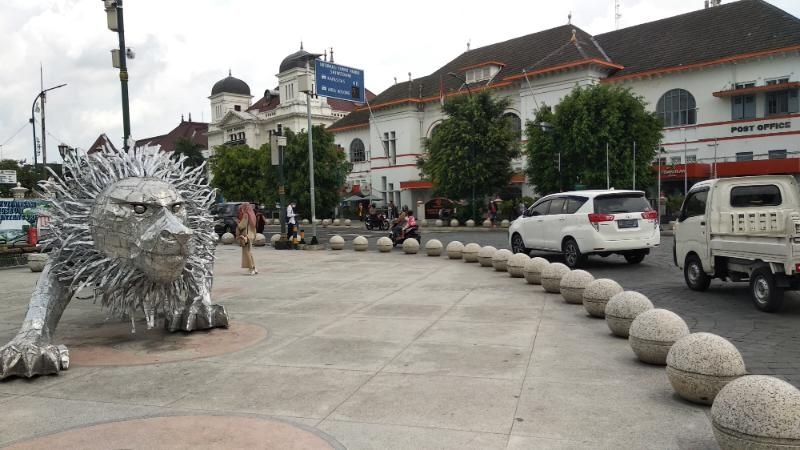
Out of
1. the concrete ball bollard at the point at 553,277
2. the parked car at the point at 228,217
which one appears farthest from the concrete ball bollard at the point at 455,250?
the parked car at the point at 228,217

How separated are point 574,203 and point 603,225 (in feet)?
3.19

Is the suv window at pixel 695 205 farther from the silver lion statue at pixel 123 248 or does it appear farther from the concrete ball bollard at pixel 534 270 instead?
the silver lion statue at pixel 123 248

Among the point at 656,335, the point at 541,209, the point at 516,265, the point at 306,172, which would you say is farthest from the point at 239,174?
the point at 656,335

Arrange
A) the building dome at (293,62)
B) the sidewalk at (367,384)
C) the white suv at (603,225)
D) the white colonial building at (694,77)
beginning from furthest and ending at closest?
1. the building dome at (293,62)
2. the white colonial building at (694,77)
3. the white suv at (603,225)
4. the sidewalk at (367,384)

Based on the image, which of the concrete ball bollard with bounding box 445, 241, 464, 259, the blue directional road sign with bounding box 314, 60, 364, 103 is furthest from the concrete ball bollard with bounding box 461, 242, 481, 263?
the blue directional road sign with bounding box 314, 60, 364, 103

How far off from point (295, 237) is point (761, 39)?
2810 cm

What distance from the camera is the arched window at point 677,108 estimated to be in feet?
114

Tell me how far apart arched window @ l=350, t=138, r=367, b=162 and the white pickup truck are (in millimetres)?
47577

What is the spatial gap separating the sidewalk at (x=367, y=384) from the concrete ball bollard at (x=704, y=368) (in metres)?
0.13

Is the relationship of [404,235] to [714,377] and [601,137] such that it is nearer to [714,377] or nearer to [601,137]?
[601,137]

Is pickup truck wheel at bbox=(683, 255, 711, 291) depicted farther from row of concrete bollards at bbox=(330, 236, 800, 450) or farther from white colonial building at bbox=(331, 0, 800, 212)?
white colonial building at bbox=(331, 0, 800, 212)

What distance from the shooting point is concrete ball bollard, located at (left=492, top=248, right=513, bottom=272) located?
12.6 m

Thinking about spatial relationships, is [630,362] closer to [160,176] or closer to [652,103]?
[160,176]

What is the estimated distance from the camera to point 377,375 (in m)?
5.41
